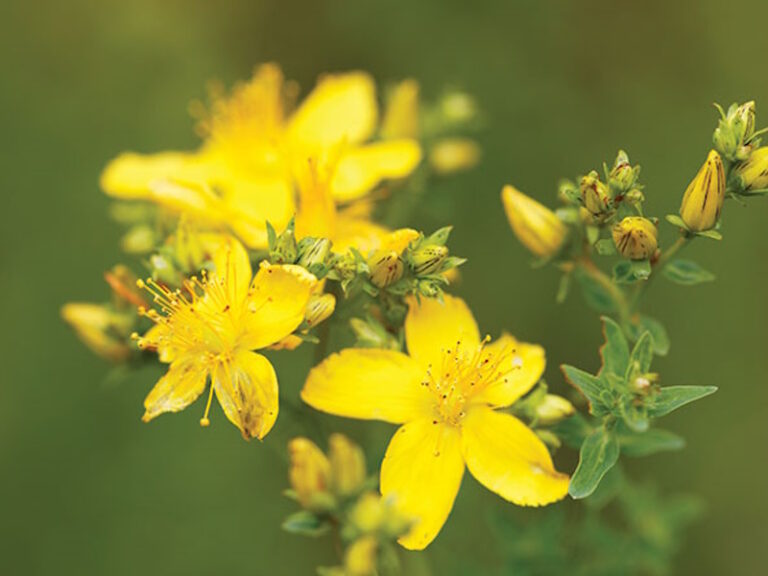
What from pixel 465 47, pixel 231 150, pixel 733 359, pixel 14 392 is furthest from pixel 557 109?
pixel 14 392

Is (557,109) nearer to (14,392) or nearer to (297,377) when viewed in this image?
(297,377)

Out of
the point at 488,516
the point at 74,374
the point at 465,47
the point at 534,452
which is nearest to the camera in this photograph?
the point at 534,452

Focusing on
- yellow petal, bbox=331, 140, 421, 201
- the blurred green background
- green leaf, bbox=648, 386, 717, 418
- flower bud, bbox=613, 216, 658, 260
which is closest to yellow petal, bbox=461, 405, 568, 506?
green leaf, bbox=648, 386, 717, 418

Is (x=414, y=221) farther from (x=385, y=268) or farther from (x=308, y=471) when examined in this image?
(x=308, y=471)

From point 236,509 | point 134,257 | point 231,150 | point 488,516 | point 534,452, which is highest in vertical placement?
point 231,150

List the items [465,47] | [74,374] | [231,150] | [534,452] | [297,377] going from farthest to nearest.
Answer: [465,47] → [74,374] → [297,377] → [231,150] → [534,452]

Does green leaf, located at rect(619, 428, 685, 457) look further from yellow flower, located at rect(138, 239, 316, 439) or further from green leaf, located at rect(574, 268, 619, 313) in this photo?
yellow flower, located at rect(138, 239, 316, 439)

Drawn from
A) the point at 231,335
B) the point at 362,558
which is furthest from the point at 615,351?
the point at 231,335
